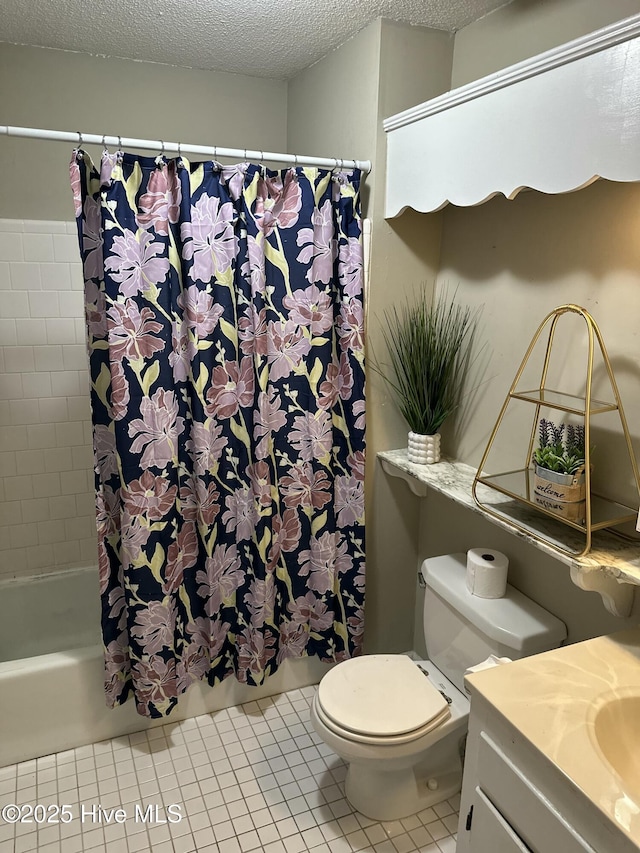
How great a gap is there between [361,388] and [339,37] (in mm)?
1161

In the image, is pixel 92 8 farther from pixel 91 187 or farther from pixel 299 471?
pixel 299 471

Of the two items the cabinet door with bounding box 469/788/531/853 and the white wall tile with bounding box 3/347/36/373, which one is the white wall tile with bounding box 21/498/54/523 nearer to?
Answer: the white wall tile with bounding box 3/347/36/373

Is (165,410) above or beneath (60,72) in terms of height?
beneath

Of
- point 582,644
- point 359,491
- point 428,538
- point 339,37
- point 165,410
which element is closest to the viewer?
point 582,644

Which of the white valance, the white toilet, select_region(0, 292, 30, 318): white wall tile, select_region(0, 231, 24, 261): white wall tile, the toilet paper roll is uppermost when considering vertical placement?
the white valance

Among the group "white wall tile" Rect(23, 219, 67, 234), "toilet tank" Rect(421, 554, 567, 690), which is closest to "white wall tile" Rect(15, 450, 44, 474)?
"white wall tile" Rect(23, 219, 67, 234)

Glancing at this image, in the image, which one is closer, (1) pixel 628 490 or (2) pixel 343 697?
(1) pixel 628 490

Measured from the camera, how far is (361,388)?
6.87 ft

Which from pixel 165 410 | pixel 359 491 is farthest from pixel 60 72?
pixel 359 491

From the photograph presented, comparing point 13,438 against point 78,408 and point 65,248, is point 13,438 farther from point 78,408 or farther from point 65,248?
point 65,248

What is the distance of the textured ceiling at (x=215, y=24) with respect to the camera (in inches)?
70.7

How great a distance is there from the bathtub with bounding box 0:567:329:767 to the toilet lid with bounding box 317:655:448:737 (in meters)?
0.59

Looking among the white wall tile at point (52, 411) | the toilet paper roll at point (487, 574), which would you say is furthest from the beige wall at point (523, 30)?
the white wall tile at point (52, 411)

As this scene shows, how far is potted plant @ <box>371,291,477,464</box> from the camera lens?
6.66 feet
